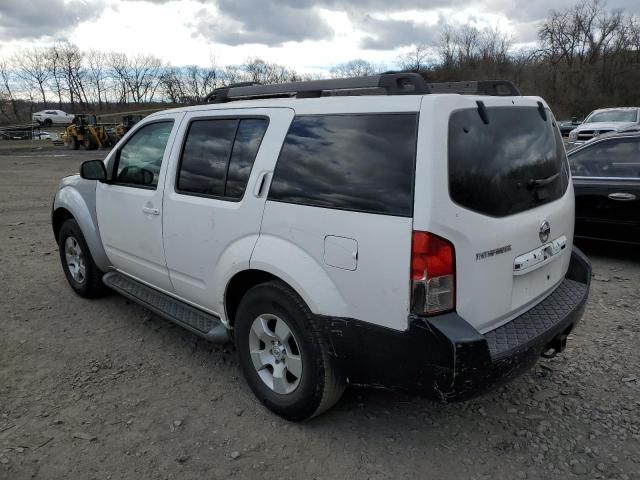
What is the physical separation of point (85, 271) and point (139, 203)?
1.41 metres

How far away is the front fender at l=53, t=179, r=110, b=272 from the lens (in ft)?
14.5

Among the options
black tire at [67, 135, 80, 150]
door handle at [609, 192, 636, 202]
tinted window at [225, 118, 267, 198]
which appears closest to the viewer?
tinted window at [225, 118, 267, 198]

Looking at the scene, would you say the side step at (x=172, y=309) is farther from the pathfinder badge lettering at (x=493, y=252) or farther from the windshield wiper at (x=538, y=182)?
the windshield wiper at (x=538, y=182)

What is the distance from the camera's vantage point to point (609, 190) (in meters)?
5.71

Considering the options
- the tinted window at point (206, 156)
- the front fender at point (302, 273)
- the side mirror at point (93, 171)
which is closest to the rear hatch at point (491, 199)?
the front fender at point (302, 273)

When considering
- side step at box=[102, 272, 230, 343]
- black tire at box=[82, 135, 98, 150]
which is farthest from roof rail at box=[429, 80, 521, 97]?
black tire at box=[82, 135, 98, 150]

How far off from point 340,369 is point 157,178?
6.58 feet

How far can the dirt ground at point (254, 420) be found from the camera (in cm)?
254

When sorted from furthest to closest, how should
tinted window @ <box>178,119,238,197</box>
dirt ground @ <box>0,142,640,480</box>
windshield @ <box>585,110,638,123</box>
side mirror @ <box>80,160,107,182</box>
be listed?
windshield @ <box>585,110,638,123</box>, side mirror @ <box>80,160,107,182</box>, tinted window @ <box>178,119,238,197</box>, dirt ground @ <box>0,142,640,480</box>

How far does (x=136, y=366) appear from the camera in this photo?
357 cm

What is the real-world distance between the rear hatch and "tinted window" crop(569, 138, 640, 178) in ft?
11.8

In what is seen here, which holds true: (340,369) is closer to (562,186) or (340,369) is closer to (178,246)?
(178,246)

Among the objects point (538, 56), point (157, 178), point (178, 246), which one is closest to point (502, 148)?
point (178, 246)

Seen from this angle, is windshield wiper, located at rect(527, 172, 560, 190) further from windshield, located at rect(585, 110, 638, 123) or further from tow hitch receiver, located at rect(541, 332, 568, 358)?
windshield, located at rect(585, 110, 638, 123)
